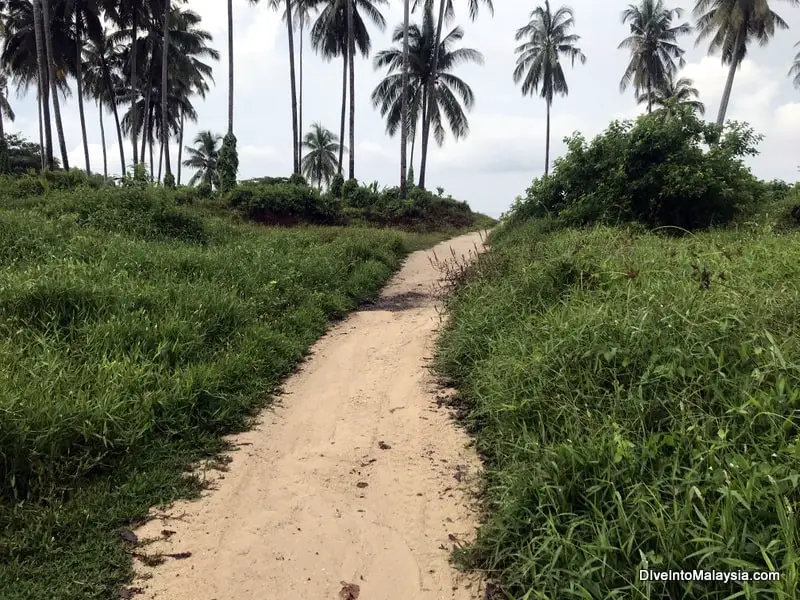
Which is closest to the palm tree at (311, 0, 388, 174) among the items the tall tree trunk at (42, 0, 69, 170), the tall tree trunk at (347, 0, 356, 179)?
the tall tree trunk at (347, 0, 356, 179)

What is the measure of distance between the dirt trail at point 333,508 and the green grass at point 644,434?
0.24 meters

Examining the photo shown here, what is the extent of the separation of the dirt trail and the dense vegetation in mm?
253

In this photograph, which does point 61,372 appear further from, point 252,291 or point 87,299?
point 252,291

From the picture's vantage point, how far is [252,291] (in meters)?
6.41

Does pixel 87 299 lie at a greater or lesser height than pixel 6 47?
lesser

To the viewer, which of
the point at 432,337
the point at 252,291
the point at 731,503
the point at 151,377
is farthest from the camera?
the point at 252,291

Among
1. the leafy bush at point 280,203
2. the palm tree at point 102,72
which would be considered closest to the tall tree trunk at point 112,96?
the palm tree at point 102,72

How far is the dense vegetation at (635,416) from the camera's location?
6.41 feet

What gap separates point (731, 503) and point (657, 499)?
0.26 metres

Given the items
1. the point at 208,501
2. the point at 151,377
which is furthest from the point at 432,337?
the point at 208,501

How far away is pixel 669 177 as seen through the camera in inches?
352

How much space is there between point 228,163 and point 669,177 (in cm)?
1805

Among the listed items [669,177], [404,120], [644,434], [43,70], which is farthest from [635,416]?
[43,70]

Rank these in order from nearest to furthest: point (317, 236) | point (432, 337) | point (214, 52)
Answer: point (432, 337) → point (317, 236) → point (214, 52)
